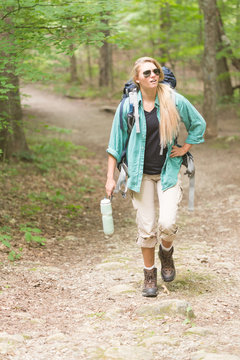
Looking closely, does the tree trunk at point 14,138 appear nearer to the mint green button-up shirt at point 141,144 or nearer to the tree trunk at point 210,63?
the mint green button-up shirt at point 141,144

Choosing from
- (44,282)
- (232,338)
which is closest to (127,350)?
(232,338)

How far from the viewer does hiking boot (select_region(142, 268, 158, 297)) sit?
14.2ft

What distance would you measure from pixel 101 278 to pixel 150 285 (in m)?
0.96

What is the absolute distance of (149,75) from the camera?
13.2 feet

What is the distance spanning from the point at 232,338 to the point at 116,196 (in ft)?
22.1

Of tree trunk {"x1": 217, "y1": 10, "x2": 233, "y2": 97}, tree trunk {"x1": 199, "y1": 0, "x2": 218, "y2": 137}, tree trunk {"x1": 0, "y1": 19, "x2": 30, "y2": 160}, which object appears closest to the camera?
tree trunk {"x1": 0, "y1": 19, "x2": 30, "y2": 160}

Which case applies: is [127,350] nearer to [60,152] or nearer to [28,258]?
[28,258]

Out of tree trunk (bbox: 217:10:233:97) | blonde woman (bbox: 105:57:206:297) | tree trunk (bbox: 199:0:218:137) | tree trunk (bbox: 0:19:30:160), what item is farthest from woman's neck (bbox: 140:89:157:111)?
tree trunk (bbox: 217:10:233:97)

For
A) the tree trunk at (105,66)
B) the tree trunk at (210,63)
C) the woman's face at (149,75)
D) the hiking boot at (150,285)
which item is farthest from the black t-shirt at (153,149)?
the tree trunk at (105,66)

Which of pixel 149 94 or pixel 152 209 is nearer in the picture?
pixel 149 94

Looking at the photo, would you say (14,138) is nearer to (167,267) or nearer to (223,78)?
(167,267)

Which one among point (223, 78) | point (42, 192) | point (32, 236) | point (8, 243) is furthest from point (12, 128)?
point (223, 78)

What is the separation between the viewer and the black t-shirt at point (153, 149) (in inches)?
160

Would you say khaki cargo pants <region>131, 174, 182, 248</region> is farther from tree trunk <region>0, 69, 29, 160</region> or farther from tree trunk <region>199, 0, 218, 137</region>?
tree trunk <region>199, 0, 218, 137</region>
